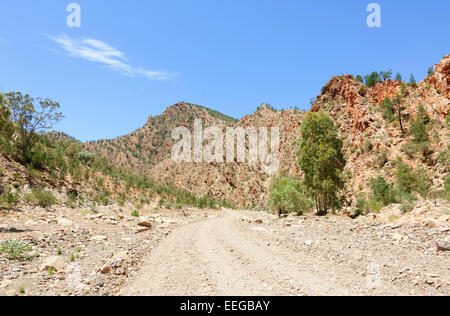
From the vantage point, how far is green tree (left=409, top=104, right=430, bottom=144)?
31.2m

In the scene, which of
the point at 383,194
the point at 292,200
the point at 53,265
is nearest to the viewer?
the point at 53,265

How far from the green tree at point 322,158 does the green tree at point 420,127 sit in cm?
1727

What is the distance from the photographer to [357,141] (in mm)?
39406

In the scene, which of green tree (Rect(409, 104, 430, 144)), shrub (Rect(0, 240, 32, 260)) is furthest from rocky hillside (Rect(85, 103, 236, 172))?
shrub (Rect(0, 240, 32, 260))

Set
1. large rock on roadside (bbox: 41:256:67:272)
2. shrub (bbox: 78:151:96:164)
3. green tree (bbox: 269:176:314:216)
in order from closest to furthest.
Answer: large rock on roadside (bbox: 41:256:67:272), green tree (bbox: 269:176:314:216), shrub (bbox: 78:151:96:164)

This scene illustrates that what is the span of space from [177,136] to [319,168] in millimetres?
91445

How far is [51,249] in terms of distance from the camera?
9266 millimetres

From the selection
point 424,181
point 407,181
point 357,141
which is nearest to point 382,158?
point 357,141

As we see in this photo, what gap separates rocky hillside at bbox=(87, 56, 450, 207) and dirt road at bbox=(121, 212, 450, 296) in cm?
2213

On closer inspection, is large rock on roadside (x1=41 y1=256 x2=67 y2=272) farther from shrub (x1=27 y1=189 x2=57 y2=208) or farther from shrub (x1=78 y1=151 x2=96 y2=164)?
shrub (x1=78 y1=151 x2=96 y2=164)

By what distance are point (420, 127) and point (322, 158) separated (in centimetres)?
2070

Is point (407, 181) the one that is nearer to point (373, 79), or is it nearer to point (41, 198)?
point (373, 79)
